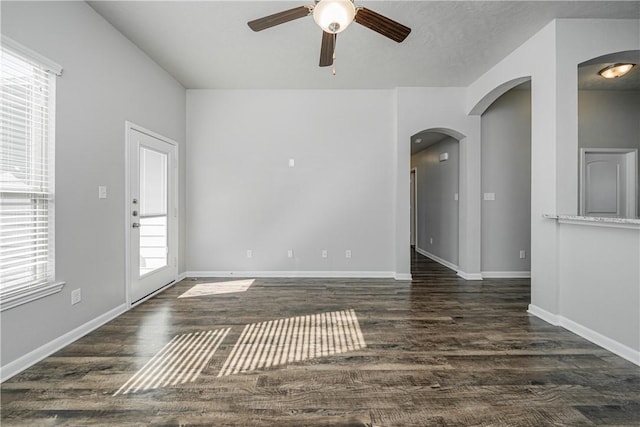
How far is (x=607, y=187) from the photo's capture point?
453 centimetres

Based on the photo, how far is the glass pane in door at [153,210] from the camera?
353 cm

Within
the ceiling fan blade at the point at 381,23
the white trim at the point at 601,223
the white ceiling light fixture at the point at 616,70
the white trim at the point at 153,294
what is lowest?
the white trim at the point at 153,294

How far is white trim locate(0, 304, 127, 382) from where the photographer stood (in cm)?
193

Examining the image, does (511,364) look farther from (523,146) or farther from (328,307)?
(523,146)

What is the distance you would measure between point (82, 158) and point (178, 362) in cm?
188

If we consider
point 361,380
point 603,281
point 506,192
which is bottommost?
point 361,380

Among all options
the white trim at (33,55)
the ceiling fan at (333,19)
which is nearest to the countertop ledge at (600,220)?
the ceiling fan at (333,19)

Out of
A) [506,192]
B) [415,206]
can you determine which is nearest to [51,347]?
[506,192]

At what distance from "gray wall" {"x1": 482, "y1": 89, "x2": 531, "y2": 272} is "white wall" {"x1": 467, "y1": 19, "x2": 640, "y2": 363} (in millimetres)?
1602

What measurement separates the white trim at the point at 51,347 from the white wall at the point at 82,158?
0.01m

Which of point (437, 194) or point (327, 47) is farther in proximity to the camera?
point (437, 194)

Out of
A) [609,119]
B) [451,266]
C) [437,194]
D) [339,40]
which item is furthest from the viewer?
[437,194]

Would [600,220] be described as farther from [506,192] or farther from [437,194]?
[437,194]

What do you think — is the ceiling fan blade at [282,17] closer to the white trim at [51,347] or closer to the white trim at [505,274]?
the white trim at [51,347]
